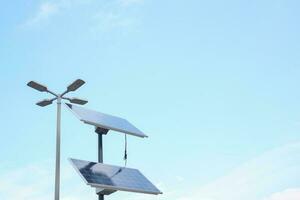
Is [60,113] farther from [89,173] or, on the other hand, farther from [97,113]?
[89,173]

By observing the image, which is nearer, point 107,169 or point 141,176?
point 107,169

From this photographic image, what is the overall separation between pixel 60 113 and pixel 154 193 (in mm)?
4384

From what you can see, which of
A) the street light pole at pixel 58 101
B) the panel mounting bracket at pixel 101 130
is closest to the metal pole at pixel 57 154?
the street light pole at pixel 58 101

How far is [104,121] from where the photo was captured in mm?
20672

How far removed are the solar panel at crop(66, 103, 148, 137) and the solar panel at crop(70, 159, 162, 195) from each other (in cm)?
134

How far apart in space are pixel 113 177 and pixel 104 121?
7.30ft

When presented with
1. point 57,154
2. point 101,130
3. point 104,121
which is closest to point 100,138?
point 101,130

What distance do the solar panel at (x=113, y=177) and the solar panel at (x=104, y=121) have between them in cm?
134

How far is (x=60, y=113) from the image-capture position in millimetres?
20562

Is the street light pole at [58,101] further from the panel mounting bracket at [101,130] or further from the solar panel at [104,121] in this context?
the panel mounting bracket at [101,130]

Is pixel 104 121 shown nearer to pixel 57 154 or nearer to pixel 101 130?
pixel 101 130

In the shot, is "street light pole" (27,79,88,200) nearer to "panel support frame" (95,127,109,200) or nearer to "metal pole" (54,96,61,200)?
"metal pole" (54,96,61,200)

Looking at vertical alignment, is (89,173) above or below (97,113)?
below

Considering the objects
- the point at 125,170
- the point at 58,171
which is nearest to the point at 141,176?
the point at 125,170
